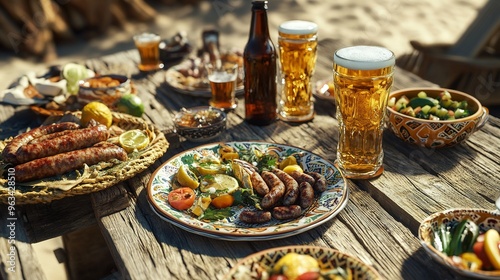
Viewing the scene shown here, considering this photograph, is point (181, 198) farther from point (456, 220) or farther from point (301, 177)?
point (456, 220)

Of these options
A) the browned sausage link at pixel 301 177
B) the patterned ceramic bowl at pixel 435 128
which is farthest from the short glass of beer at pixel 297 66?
the browned sausage link at pixel 301 177

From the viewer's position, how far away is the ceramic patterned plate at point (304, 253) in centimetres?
186

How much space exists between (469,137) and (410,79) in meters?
1.22

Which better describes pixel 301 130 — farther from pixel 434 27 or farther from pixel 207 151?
pixel 434 27

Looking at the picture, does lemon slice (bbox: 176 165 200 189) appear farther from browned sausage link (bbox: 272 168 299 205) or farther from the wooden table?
browned sausage link (bbox: 272 168 299 205)

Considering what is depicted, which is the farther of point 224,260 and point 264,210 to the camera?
point 264,210

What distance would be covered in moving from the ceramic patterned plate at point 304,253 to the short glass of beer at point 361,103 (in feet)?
3.08

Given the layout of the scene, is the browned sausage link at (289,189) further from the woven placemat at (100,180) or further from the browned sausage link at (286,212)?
the woven placemat at (100,180)

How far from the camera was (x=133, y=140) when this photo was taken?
3.05 m

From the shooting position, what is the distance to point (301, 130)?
3496 mm

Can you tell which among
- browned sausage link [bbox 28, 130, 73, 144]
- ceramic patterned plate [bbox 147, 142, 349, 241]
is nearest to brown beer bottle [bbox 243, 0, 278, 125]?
ceramic patterned plate [bbox 147, 142, 349, 241]

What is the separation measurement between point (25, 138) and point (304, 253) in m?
1.83

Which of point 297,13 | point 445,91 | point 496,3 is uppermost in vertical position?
point 445,91

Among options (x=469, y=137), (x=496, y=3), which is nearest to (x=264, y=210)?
(x=469, y=137)
